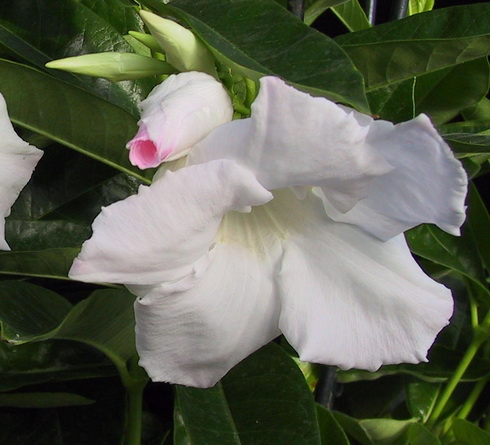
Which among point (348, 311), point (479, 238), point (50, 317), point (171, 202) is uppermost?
point (171, 202)

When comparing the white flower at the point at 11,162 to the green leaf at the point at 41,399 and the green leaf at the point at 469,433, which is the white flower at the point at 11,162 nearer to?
the green leaf at the point at 41,399

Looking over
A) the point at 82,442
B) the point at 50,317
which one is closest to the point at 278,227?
the point at 50,317

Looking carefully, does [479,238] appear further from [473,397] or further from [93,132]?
[93,132]

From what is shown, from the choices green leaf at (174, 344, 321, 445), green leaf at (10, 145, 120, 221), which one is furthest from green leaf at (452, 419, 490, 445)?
→ green leaf at (10, 145, 120, 221)

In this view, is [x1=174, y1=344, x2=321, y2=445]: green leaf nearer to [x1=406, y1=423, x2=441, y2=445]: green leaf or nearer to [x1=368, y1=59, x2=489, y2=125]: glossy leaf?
[x1=406, y1=423, x2=441, y2=445]: green leaf

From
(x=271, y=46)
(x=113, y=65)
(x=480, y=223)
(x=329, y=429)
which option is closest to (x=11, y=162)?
(x=113, y=65)

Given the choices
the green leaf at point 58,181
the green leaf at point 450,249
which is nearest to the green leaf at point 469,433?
the green leaf at point 450,249

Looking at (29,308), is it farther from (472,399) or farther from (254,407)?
(472,399)
